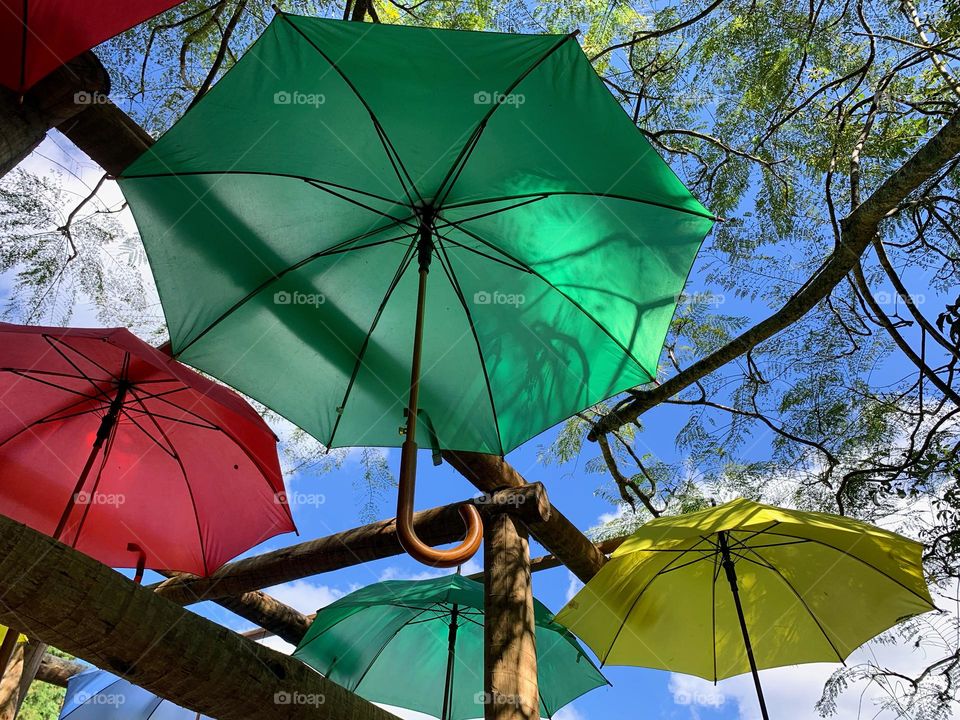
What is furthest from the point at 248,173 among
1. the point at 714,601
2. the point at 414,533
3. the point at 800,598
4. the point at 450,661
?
the point at 450,661

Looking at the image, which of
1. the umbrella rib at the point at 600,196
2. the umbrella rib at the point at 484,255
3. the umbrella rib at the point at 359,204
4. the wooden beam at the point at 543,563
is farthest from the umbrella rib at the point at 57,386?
the umbrella rib at the point at 600,196

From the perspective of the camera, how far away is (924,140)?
3.78 metres

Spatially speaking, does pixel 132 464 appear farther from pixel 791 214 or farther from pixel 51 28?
pixel 791 214

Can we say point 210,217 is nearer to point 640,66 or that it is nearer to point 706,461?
point 640,66

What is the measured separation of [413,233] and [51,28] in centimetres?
128

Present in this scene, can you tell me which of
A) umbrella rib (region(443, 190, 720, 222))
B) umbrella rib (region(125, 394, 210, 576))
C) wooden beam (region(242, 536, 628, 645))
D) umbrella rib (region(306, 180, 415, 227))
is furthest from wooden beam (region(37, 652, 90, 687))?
umbrella rib (region(443, 190, 720, 222))

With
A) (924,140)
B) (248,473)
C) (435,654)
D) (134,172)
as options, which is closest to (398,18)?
(134,172)

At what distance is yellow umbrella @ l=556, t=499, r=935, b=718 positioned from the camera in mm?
3041

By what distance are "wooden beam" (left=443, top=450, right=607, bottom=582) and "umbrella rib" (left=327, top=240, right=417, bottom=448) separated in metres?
0.62

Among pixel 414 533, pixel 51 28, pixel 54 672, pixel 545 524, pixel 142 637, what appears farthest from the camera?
pixel 54 672

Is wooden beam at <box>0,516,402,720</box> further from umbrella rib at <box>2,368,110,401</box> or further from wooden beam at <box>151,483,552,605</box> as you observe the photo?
umbrella rib at <box>2,368,110,401</box>

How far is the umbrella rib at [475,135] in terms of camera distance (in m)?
2.06

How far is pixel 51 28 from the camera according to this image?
221 centimetres

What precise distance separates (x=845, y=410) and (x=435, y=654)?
2965mm
